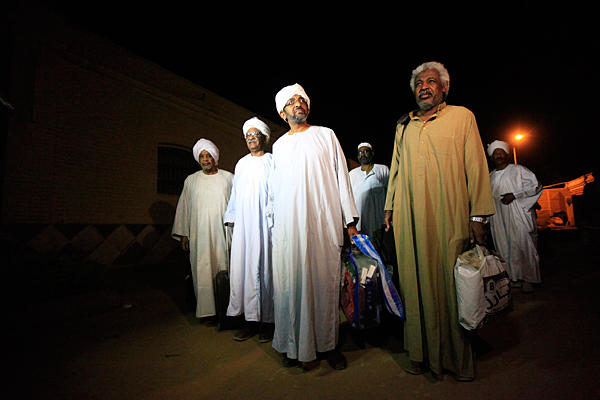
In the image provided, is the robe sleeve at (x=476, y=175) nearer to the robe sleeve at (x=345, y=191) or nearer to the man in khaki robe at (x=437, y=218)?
the man in khaki robe at (x=437, y=218)

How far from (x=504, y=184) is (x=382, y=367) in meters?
4.15

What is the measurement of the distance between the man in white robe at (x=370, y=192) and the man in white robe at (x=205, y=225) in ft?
7.78

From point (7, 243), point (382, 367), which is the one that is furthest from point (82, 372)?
point (7, 243)

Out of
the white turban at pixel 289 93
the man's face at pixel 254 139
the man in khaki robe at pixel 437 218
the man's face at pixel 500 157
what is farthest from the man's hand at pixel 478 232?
the man's face at pixel 500 157

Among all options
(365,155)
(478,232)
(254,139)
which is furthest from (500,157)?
(254,139)

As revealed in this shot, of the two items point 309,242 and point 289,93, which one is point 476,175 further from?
point 289,93

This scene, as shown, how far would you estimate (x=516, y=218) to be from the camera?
177 inches

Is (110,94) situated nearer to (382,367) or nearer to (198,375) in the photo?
(198,375)

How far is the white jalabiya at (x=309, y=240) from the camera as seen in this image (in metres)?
2.11

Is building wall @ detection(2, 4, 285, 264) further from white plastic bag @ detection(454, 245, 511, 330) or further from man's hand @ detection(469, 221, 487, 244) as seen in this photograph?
man's hand @ detection(469, 221, 487, 244)

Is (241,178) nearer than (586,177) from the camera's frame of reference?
Yes

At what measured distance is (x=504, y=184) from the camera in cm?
467

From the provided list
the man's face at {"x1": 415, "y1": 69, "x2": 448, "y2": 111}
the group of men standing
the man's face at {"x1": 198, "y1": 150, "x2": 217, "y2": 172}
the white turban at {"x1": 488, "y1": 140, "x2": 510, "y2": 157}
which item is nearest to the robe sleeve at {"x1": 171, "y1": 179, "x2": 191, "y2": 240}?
the man's face at {"x1": 198, "y1": 150, "x2": 217, "y2": 172}

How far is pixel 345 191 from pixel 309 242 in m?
0.54
